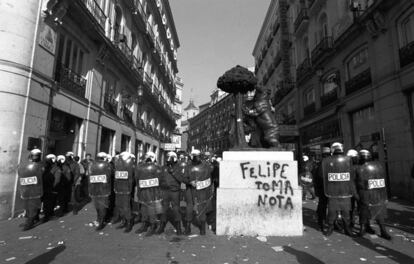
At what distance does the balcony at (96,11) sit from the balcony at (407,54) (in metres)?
13.5

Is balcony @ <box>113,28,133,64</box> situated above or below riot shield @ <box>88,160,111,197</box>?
above

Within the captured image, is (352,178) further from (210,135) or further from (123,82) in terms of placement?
(210,135)

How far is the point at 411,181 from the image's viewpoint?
10.4 meters

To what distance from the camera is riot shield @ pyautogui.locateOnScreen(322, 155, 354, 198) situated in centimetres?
548

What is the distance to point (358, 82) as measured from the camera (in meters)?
14.0

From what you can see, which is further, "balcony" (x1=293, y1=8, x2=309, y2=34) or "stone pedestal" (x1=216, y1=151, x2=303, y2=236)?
"balcony" (x1=293, y1=8, x2=309, y2=34)

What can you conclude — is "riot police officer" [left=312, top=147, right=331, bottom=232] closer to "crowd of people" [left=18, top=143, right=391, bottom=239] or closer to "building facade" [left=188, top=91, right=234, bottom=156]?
"crowd of people" [left=18, top=143, right=391, bottom=239]

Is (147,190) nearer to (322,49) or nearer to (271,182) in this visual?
(271,182)

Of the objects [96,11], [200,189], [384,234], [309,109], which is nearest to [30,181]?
[200,189]

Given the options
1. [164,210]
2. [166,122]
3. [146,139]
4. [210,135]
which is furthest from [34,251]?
[210,135]

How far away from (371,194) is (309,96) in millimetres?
16340

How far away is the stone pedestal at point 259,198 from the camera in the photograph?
555cm

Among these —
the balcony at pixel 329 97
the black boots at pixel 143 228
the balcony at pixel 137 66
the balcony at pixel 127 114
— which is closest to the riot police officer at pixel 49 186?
the black boots at pixel 143 228

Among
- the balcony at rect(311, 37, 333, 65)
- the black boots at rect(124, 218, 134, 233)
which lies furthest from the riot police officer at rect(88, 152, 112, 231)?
the balcony at rect(311, 37, 333, 65)
